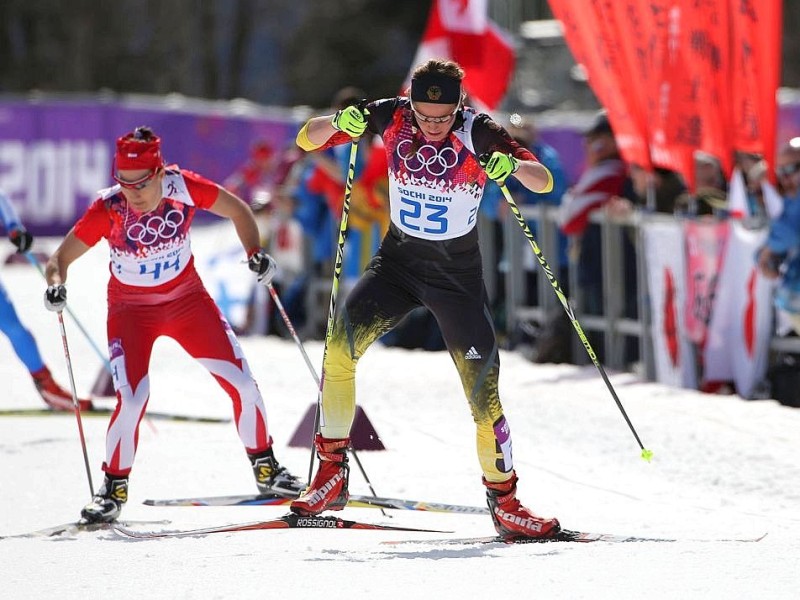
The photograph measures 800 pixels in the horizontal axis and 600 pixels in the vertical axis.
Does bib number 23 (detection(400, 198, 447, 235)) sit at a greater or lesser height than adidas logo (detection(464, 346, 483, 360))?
greater

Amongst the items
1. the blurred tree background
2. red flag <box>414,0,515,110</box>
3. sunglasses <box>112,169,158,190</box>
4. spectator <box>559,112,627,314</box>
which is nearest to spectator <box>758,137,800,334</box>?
spectator <box>559,112,627,314</box>

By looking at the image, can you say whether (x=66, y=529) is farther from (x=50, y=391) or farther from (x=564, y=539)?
(x=50, y=391)

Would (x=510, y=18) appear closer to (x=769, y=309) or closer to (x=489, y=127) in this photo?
(x=769, y=309)

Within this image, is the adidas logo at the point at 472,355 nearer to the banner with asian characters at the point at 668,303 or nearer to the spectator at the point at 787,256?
the spectator at the point at 787,256

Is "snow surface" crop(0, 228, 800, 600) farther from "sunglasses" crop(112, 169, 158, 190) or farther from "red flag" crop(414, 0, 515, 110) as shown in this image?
"red flag" crop(414, 0, 515, 110)

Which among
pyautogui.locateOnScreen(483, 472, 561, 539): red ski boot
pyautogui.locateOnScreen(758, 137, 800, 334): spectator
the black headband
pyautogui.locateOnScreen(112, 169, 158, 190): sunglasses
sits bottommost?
pyautogui.locateOnScreen(483, 472, 561, 539): red ski boot

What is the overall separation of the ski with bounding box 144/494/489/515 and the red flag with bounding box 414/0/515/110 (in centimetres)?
706

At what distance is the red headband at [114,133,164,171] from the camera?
7.09 meters

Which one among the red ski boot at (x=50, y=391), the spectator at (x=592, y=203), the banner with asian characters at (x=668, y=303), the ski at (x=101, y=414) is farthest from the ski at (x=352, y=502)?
the spectator at (x=592, y=203)

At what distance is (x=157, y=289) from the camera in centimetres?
740

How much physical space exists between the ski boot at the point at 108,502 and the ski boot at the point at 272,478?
0.62 meters

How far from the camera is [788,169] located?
973cm

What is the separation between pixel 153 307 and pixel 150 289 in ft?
0.27

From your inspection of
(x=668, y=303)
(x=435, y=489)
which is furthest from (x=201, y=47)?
(x=435, y=489)
